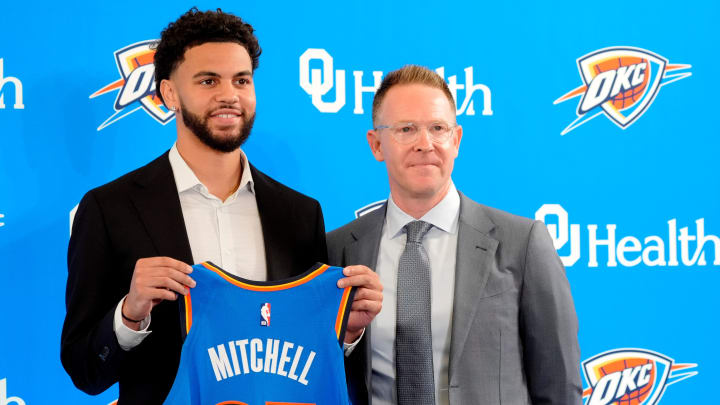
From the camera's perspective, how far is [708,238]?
256cm

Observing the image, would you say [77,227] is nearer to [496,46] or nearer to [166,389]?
[166,389]

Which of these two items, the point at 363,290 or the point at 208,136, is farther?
the point at 208,136

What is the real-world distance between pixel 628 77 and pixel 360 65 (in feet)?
3.33

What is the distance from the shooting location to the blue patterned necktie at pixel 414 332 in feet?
5.23

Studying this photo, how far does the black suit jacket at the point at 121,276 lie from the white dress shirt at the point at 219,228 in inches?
1.7

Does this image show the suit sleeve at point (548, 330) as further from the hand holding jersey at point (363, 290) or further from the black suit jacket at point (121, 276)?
the black suit jacket at point (121, 276)

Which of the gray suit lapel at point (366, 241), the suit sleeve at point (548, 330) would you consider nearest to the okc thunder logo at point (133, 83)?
the gray suit lapel at point (366, 241)

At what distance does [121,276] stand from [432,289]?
29.2 inches

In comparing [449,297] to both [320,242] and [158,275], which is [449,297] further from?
[158,275]

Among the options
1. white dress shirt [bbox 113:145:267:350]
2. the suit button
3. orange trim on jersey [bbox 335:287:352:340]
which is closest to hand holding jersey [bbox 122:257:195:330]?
the suit button

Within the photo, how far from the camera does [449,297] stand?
1.66 metres

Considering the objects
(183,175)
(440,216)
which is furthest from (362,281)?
(183,175)

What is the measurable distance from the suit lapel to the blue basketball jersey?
14 cm

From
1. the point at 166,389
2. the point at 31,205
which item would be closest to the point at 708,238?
the point at 166,389
